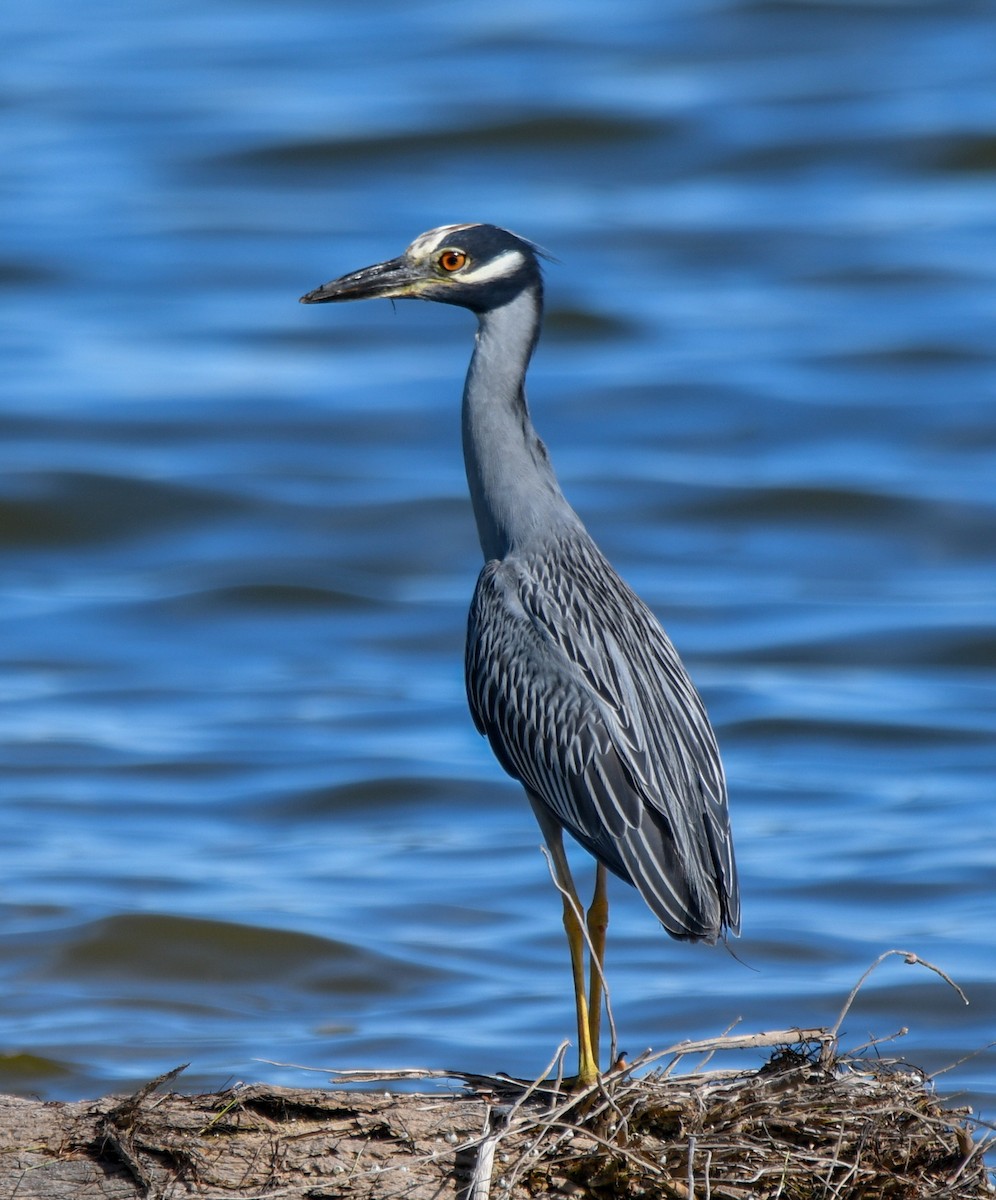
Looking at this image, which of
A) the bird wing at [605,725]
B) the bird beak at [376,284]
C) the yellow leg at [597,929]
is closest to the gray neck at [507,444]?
the bird wing at [605,725]

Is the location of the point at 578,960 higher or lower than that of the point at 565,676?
lower

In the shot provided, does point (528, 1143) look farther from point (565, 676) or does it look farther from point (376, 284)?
point (376, 284)

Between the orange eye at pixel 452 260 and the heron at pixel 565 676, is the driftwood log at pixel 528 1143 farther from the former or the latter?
the orange eye at pixel 452 260

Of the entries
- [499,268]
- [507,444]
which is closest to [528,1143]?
[507,444]

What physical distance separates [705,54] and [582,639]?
80.6ft

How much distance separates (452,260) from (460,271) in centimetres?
5

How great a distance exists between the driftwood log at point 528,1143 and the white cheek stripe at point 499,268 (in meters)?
2.84

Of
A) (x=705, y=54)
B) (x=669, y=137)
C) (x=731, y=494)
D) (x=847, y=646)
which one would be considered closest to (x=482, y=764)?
(x=847, y=646)

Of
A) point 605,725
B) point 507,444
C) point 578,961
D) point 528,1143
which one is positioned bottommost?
point 528,1143

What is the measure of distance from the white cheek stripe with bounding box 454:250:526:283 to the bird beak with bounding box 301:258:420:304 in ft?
0.69

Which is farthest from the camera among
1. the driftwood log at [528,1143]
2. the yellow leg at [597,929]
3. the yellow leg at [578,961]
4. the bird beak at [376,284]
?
the bird beak at [376,284]

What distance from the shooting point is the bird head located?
7.09 metres

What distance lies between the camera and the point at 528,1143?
213 inches

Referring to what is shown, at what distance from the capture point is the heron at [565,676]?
6.32 metres
